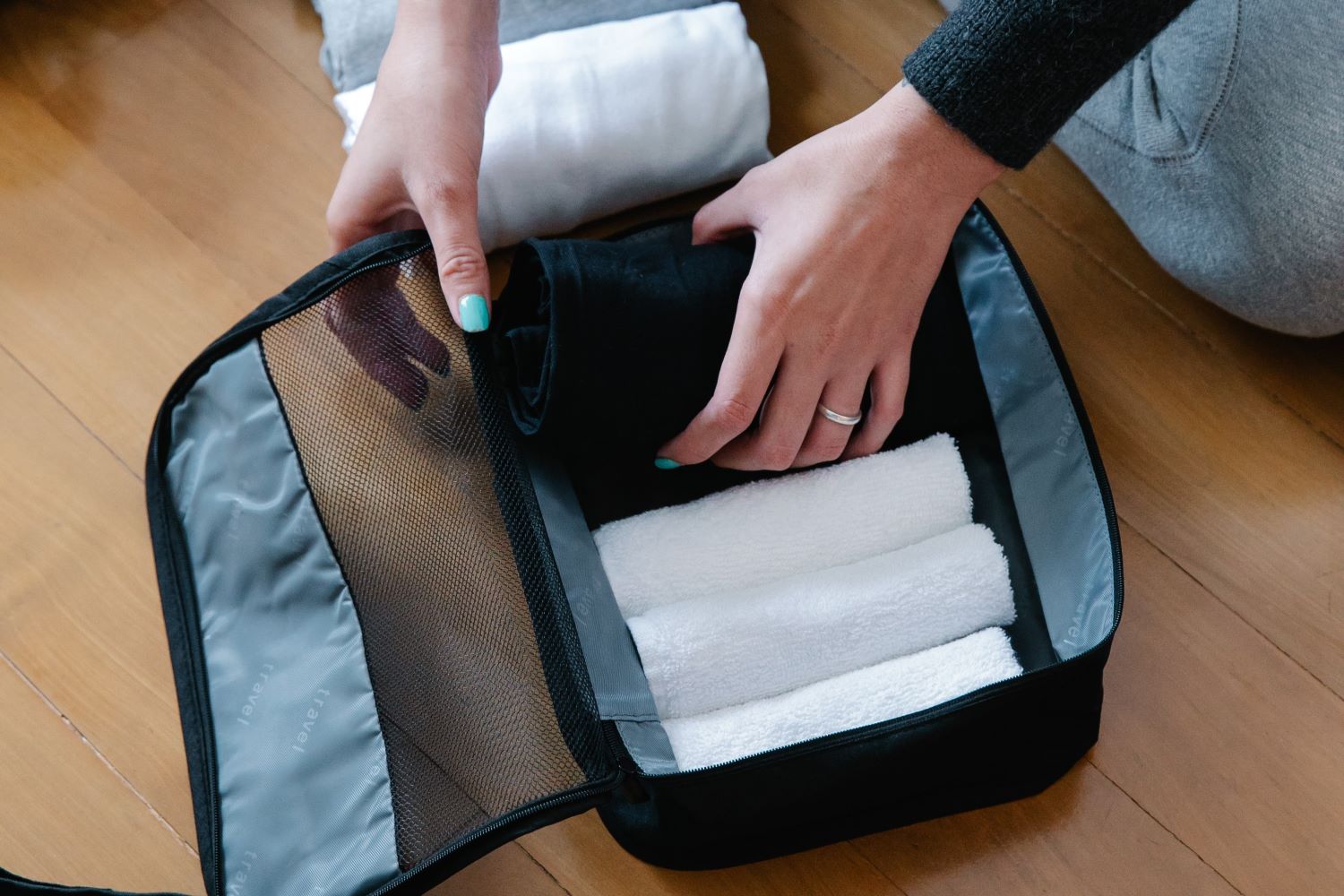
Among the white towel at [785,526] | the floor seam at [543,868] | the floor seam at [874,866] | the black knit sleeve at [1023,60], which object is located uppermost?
the black knit sleeve at [1023,60]

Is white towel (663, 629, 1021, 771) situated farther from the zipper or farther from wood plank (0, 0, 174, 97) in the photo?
wood plank (0, 0, 174, 97)

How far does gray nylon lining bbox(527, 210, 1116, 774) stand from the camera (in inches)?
Result: 30.7

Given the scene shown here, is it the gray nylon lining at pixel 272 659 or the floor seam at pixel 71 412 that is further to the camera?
the floor seam at pixel 71 412

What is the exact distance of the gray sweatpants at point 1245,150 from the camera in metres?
0.85

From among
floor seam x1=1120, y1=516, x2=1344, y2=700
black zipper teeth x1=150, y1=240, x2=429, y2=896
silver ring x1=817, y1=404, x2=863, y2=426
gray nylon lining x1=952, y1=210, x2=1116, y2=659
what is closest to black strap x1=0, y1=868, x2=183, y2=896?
black zipper teeth x1=150, y1=240, x2=429, y2=896

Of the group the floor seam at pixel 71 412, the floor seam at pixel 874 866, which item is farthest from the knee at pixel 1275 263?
the floor seam at pixel 71 412

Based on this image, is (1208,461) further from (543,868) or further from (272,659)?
(272,659)

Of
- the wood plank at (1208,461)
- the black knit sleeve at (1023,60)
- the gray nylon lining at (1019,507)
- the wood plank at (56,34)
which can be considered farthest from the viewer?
the wood plank at (56,34)

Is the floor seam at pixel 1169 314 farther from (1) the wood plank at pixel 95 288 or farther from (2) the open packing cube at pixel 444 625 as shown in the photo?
(1) the wood plank at pixel 95 288

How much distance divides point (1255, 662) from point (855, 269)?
18.1 inches

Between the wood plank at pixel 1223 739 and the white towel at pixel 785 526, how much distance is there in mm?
180

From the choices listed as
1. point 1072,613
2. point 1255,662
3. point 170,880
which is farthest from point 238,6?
point 1255,662

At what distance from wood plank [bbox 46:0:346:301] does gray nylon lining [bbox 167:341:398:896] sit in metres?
0.19

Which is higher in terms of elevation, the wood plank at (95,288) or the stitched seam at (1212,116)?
the wood plank at (95,288)
